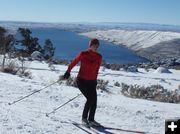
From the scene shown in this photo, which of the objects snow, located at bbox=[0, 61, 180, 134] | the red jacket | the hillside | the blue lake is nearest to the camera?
snow, located at bbox=[0, 61, 180, 134]

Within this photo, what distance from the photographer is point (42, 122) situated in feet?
24.1

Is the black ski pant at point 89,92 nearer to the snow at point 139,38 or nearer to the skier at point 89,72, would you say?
the skier at point 89,72

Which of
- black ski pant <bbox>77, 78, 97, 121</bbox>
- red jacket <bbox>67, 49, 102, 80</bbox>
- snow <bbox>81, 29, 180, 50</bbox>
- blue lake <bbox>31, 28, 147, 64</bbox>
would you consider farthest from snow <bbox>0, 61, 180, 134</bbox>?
snow <bbox>81, 29, 180, 50</bbox>

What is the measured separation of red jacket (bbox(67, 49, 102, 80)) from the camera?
7.47 metres

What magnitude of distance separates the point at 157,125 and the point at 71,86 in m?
4.90

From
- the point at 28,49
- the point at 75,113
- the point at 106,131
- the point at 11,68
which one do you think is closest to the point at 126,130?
the point at 106,131

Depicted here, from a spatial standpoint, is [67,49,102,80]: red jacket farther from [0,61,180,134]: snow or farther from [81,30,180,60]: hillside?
[81,30,180,60]: hillside

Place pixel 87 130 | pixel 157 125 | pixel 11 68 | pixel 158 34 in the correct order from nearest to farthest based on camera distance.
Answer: pixel 87 130 → pixel 157 125 → pixel 11 68 → pixel 158 34

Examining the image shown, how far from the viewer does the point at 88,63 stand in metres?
7.50

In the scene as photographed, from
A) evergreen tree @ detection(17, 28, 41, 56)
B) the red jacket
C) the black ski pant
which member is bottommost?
evergreen tree @ detection(17, 28, 41, 56)

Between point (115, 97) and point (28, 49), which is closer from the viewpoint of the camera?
point (115, 97)

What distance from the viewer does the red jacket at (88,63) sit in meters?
7.47

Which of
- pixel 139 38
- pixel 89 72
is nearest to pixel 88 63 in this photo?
pixel 89 72

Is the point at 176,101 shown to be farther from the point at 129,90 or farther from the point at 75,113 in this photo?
the point at 75,113
